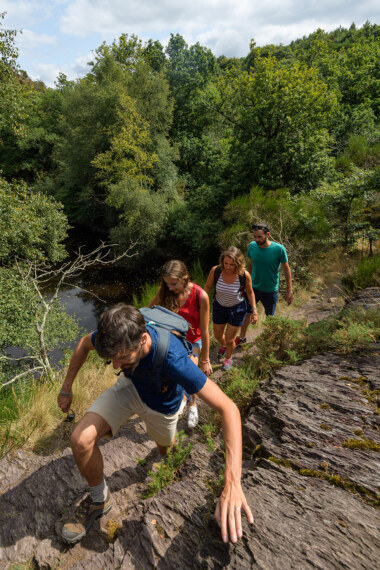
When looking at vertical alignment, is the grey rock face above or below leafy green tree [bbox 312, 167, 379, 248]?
below

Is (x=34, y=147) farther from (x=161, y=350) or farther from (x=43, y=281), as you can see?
(x=161, y=350)

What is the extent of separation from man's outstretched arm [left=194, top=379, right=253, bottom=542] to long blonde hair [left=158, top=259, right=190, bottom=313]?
123cm

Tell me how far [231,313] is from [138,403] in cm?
189

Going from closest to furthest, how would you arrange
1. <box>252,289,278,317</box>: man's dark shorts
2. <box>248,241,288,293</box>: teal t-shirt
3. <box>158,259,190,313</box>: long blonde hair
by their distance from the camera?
<box>158,259,190,313</box>: long blonde hair < <box>248,241,288,293</box>: teal t-shirt < <box>252,289,278,317</box>: man's dark shorts

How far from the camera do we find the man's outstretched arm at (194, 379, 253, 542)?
120 cm

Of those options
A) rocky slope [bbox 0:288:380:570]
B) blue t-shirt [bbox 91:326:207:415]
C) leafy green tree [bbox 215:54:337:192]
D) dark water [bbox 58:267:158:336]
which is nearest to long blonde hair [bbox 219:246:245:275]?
rocky slope [bbox 0:288:380:570]

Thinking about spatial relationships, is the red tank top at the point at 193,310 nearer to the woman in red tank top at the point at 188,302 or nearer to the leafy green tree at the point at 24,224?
the woman in red tank top at the point at 188,302

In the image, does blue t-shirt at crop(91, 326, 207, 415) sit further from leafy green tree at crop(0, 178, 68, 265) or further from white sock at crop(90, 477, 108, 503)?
leafy green tree at crop(0, 178, 68, 265)

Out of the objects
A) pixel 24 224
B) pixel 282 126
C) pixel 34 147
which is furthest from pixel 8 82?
pixel 34 147

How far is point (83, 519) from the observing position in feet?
6.39

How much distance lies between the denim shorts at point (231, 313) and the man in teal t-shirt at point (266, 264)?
0.68 m

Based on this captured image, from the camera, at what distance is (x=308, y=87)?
29.5ft

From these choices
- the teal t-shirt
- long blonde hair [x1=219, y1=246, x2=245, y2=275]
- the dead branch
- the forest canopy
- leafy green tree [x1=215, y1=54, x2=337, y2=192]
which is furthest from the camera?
leafy green tree [x1=215, y1=54, x2=337, y2=192]

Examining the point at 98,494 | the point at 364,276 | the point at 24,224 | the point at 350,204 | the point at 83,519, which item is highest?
the point at 24,224
